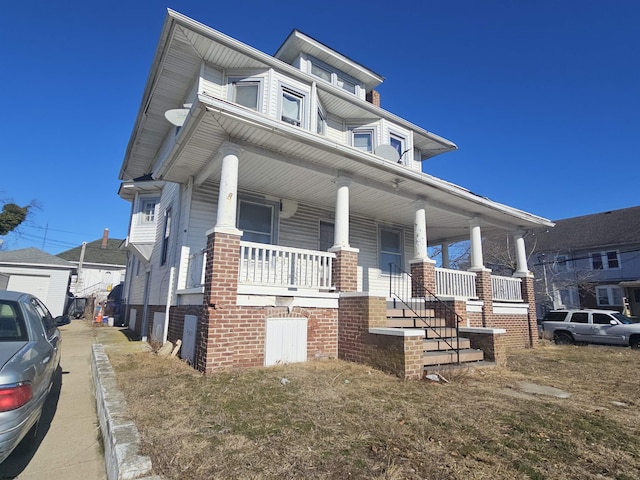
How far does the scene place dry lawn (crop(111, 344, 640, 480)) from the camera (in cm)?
271

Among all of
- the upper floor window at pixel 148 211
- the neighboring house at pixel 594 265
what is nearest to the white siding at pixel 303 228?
the upper floor window at pixel 148 211

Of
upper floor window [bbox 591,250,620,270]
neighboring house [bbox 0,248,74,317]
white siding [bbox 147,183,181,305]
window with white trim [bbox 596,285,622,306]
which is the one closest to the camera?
white siding [bbox 147,183,181,305]

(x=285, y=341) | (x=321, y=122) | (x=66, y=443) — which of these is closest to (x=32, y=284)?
(x=321, y=122)

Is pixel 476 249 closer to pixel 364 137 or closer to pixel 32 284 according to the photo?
pixel 364 137

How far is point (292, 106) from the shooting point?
10273 mm

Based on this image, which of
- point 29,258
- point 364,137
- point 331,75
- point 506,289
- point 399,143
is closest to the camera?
point 506,289

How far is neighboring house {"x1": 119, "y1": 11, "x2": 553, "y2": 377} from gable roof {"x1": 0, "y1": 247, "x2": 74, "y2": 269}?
8940mm

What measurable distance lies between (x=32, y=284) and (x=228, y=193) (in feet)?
64.9

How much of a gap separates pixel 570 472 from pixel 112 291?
28.3 m

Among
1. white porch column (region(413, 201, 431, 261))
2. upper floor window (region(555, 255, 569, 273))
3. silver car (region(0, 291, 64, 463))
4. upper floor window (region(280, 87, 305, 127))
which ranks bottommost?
silver car (region(0, 291, 64, 463))

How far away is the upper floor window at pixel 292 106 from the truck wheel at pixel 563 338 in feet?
43.6

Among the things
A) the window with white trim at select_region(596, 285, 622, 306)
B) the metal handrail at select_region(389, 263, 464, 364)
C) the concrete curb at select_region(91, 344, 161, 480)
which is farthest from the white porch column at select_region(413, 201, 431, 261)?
the window with white trim at select_region(596, 285, 622, 306)

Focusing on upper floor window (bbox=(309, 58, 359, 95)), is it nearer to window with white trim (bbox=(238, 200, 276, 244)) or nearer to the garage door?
window with white trim (bbox=(238, 200, 276, 244))

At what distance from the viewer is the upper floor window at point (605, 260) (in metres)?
25.8
